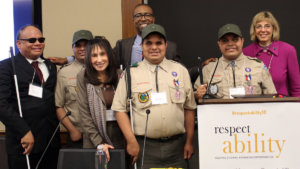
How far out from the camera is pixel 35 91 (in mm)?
2637

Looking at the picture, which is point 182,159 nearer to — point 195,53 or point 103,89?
point 103,89

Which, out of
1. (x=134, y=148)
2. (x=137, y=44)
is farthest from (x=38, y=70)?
(x=134, y=148)

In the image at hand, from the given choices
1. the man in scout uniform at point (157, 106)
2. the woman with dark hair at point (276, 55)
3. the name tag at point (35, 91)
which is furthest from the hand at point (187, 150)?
the name tag at point (35, 91)

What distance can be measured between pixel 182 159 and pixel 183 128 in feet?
0.81

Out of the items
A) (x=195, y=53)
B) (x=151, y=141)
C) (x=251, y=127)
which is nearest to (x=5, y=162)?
(x=151, y=141)

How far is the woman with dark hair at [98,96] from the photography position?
94.0 inches

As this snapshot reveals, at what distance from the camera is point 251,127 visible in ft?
6.09

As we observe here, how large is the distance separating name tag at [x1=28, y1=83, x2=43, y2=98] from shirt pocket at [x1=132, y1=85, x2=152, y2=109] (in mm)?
891

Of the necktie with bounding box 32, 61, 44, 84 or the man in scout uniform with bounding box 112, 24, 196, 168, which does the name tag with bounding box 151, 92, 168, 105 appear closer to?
the man in scout uniform with bounding box 112, 24, 196, 168

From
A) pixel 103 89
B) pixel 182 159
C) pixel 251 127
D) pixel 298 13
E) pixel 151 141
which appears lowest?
pixel 182 159

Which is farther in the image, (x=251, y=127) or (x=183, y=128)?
(x=183, y=128)

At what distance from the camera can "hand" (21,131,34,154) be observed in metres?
2.43

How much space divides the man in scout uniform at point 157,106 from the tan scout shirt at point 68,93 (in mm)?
623

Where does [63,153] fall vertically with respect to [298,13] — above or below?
below
